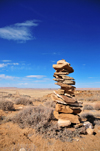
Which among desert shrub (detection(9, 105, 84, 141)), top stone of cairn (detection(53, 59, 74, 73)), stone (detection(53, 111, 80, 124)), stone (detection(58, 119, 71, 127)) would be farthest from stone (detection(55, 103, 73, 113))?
top stone of cairn (detection(53, 59, 74, 73))

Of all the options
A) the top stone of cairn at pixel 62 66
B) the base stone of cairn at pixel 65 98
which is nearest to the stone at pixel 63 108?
the base stone of cairn at pixel 65 98

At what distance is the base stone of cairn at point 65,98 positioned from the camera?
566 centimetres

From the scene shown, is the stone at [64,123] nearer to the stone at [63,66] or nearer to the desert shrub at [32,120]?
the desert shrub at [32,120]

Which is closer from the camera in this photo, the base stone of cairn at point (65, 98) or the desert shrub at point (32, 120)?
the desert shrub at point (32, 120)

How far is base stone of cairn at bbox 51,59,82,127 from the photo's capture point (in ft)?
18.6

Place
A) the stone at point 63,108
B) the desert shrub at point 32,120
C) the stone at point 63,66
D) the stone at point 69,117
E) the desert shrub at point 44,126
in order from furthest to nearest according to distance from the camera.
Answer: the stone at point 63,66, the stone at point 63,108, the stone at point 69,117, the desert shrub at point 32,120, the desert shrub at point 44,126

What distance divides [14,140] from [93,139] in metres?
3.66

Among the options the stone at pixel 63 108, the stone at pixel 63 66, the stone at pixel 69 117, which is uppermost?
the stone at pixel 63 66

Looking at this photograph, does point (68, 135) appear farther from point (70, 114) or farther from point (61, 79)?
point (61, 79)

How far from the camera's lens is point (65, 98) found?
575cm

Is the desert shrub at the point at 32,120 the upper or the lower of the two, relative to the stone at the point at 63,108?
lower

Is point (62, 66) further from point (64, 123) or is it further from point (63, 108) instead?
point (64, 123)

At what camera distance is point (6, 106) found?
9.48 m

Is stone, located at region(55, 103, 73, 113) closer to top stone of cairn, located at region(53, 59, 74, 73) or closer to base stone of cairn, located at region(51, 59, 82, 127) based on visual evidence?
base stone of cairn, located at region(51, 59, 82, 127)
